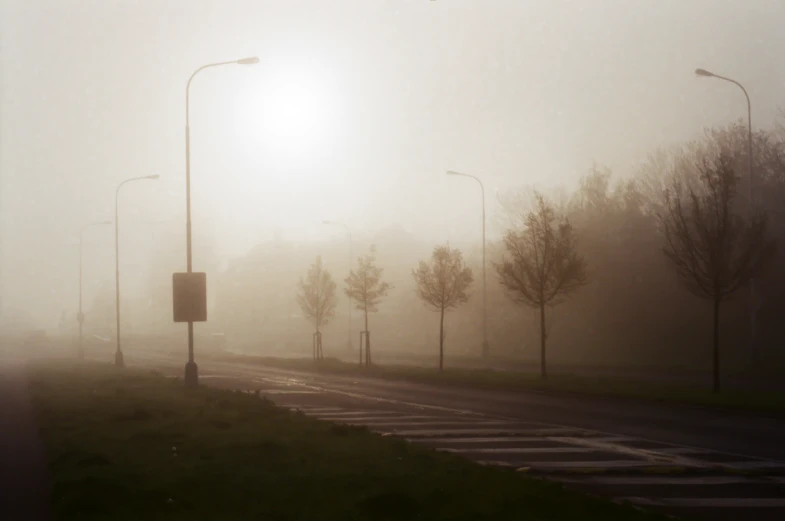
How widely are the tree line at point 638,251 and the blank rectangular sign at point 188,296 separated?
33.8 ft

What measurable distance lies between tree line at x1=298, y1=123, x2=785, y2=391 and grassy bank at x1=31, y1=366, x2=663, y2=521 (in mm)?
13772

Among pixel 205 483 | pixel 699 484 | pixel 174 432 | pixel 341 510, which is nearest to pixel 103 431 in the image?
pixel 174 432

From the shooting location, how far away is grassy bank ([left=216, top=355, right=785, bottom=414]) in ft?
66.8

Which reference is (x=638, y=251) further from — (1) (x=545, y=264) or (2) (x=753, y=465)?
(2) (x=753, y=465)

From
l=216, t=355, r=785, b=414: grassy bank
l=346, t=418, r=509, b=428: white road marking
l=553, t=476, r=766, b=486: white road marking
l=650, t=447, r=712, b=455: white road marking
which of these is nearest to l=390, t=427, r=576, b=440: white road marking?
l=346, t=418, r=509, b=428: white road marking

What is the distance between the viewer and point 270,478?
10.2 meters

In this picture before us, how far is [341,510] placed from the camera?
855 cm

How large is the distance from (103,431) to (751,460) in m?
11.5

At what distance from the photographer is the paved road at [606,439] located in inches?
398

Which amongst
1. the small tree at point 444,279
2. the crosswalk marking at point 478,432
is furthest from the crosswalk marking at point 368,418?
the small tree at point 444,279

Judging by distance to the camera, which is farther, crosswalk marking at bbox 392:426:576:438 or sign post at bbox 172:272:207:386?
sign post at bbox 172:272:207:386

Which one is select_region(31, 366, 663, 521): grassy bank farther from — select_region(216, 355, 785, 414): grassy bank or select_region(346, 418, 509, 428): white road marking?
select_region(216, 355, 785, 414): grassy bank

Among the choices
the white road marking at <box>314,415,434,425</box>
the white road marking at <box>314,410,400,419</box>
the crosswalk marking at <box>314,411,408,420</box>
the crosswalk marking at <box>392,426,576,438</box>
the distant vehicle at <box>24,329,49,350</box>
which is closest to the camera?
the crosswalk marking at <box>392,426,576,438</box>

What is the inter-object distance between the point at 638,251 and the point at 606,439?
33324 mm
